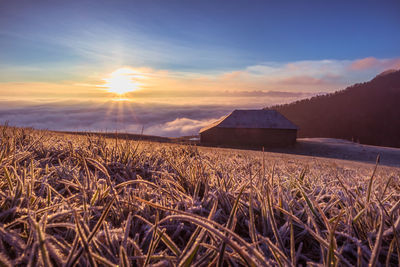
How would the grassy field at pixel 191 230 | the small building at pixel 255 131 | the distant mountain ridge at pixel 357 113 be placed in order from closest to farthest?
the grassy field at pixel 191 230, the small building at pixel 255 131, the distant mountain ridge at pixel 357 113

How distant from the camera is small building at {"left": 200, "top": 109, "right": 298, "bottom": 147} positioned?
32.6 m

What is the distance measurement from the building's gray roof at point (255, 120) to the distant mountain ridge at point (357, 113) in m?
47.7

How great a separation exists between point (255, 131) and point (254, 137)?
33.8 inches

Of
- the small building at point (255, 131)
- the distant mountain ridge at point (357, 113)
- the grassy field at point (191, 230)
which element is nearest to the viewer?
→ the grassy field at point (191, 230)

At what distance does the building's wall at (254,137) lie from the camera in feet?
107

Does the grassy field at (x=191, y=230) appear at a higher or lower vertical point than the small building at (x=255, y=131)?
higher

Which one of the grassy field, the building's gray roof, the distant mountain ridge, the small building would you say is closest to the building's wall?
the small building

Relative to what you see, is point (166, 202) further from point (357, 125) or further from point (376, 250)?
point (357, 125)

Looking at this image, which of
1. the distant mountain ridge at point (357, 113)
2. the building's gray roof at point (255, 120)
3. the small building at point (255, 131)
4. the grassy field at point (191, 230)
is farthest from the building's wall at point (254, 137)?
A: the distant mountain ridge at point (357, 113)

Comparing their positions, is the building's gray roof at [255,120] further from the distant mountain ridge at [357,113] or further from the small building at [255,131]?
the distant mountain ridge at [357,113]

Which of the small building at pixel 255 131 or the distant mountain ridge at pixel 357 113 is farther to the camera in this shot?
the distant mountain ridge at pixel 357 113

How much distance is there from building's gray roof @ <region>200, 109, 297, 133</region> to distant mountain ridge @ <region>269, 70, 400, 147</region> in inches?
1877

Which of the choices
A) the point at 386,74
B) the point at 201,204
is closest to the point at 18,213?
the point at 201,204

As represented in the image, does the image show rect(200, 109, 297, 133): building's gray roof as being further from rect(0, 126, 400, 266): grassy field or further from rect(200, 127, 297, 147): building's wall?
rect(0, 126, 400, 266): grassy field
